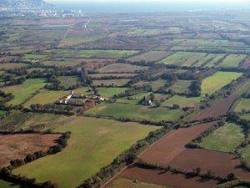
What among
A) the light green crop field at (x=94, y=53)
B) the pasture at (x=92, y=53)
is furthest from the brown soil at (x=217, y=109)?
the light green crop field at (x=94, y=53)

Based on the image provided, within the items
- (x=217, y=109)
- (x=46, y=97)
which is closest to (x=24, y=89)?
(x=46, y=97)

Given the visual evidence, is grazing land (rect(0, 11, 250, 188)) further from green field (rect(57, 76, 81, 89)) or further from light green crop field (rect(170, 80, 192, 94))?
green field (rect(57, 76, 81, 89))

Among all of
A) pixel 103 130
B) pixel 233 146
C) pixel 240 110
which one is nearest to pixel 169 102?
pixel 240 110

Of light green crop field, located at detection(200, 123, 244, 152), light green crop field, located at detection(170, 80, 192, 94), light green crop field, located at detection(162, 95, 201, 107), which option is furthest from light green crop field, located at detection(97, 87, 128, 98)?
light green crop field, located at detection(200, 123, 244, 152)

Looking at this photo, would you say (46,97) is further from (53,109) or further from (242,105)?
(242,105)

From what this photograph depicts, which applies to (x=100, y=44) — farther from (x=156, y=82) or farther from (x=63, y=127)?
(x=63, y=127)
